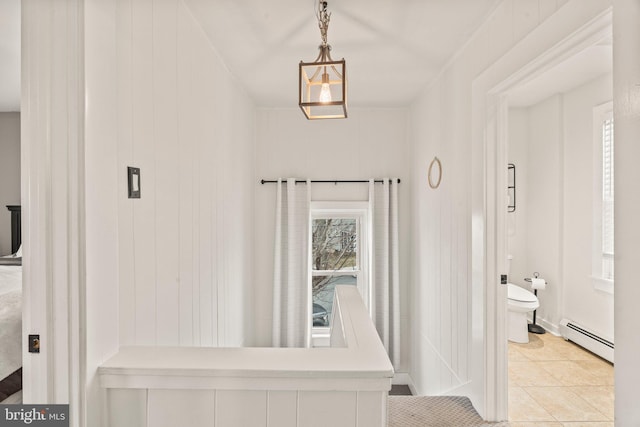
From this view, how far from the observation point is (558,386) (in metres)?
2.71

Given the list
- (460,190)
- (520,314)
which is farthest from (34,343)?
(520,314)

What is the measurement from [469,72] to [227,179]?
1847 millimetres

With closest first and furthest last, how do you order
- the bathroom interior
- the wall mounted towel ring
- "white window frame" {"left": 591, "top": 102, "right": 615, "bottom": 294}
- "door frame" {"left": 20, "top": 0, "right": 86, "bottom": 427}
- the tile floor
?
"door frame" {"left": 20, "top": 0, "right": 86, "bottom": 427}, the tile floor, the bathroom interior, the wall mounted towel ring, "white window frame" {"left": 591, "top": 102, "right": 615, "bottom": 294}

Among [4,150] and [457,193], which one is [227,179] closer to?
[457,193]

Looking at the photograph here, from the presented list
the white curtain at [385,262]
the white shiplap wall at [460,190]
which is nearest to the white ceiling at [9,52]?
the white shiplap wall at [460,190]

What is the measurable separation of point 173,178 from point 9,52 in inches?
64.5

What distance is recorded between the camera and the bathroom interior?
2877mm

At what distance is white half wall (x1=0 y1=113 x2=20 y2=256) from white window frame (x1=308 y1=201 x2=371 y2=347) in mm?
2991

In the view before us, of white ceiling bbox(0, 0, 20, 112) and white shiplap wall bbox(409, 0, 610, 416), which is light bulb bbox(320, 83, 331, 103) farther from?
white ceiling bbox(0, 0, 20, 112)

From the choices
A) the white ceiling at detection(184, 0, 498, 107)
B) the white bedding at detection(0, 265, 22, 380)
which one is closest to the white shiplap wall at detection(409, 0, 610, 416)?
the white ceiling at detection(184, 0, 498, 107)

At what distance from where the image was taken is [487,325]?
2.09 meters

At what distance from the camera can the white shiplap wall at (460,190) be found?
1.72 m

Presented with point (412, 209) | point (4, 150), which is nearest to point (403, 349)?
point (412, 209)
